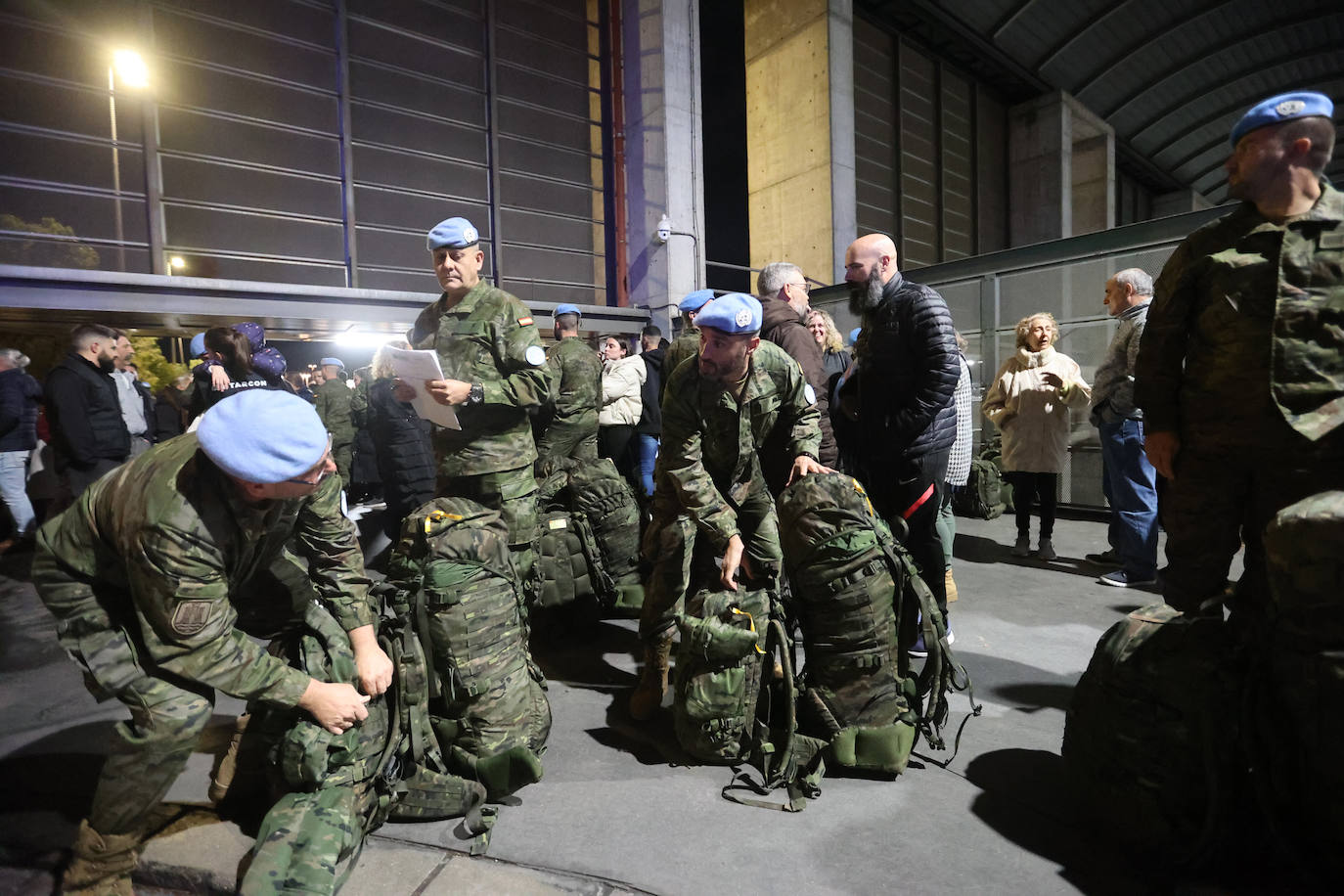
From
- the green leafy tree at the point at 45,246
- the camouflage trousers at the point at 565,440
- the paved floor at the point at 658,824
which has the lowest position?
the paved floor at the point at 658,824

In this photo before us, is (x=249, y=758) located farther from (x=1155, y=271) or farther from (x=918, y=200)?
(x=918, y=200)

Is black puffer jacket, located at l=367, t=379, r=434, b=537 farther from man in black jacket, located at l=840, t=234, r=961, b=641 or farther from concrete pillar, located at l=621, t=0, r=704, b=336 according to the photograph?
concrete pillar, located at l=621, t=0, r=704, b=336

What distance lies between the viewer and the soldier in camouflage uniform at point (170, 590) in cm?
171

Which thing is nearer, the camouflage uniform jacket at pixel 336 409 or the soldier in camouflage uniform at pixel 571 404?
the soldier in camouflage uniform at pixel 571 404

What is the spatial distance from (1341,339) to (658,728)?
2628 mm

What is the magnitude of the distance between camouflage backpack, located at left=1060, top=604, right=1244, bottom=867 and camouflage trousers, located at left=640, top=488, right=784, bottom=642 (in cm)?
125

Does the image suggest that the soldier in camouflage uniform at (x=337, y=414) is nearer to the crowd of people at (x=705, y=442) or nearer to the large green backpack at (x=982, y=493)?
the crowd of people at (x=705, y=442)

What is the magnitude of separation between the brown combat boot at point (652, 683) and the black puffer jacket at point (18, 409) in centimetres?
618

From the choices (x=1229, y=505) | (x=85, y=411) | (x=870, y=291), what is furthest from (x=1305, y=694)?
(x=85, y=411)

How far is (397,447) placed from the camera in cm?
527

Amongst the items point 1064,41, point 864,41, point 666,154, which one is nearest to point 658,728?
point 666,154

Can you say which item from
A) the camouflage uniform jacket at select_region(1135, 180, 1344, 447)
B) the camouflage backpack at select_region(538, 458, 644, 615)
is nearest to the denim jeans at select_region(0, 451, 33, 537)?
the camouflage backpack at select_region(538, 458, 644, 615)

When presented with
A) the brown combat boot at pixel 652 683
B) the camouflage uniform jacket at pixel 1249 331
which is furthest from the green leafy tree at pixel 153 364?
the camouflage uniform jacket at pixel 1249 331

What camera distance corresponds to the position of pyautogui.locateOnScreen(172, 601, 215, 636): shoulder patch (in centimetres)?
174
